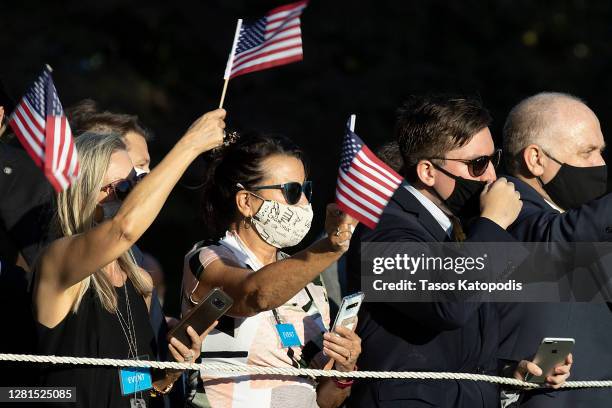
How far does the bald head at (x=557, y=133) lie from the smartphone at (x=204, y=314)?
1921 mm

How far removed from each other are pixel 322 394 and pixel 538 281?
3.60 ft

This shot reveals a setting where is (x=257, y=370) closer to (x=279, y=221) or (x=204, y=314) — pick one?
(x=204, y=314)

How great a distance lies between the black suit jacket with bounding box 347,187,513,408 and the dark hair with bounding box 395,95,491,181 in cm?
30

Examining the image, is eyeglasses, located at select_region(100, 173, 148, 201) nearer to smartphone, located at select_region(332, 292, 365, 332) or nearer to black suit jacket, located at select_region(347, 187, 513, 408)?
black suit jacket, located at select_region(347, 187, 513, 408)

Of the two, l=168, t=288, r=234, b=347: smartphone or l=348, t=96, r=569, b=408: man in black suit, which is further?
l=348, t=96, r=569, b=408: man in black suit

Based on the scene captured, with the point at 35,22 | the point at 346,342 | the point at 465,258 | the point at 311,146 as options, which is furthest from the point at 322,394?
the point at 35,22

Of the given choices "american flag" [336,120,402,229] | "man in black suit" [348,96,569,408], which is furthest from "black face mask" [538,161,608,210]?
"american flag" [336,120,402,229]

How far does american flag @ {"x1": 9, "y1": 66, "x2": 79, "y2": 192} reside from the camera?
4445mm

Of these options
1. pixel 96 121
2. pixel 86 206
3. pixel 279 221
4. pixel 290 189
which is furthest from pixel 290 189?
pixel 96 121

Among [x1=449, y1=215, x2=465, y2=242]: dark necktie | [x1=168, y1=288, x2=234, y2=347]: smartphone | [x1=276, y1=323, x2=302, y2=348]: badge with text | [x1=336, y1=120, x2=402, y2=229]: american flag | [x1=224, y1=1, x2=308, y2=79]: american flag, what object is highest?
[x1=224, y1=1, x2=308, y2=79]: american flag

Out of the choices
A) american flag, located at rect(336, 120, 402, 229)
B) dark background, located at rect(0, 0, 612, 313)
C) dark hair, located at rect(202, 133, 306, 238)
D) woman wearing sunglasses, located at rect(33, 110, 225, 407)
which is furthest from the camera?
dark background, located at rect(0, 0, 612, 313)

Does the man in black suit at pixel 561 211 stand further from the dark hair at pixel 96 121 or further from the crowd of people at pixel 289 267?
the dark hair at pixel 96 121

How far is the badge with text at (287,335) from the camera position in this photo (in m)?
5.20

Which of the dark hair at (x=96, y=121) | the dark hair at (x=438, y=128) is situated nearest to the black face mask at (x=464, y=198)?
the dark hair at (x=438, y=128)
